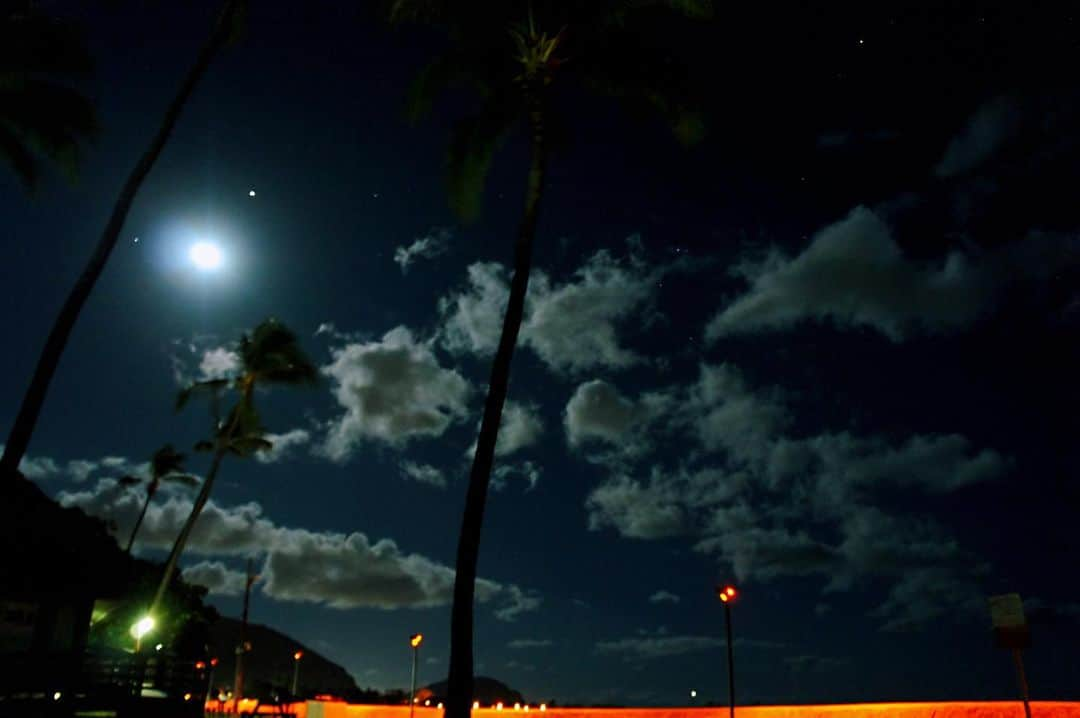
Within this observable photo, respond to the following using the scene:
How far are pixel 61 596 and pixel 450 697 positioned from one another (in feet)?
59.9

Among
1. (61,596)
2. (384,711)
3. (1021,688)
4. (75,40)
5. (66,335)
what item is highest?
(75,40)

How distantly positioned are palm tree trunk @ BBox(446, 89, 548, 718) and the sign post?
7.65m

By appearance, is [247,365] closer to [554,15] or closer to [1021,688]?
[554,15]

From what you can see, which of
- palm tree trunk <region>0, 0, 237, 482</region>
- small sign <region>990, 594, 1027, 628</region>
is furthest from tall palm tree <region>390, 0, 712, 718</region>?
small sign <region>990, 594, 1027, 628</region>

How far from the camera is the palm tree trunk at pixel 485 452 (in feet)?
34.7

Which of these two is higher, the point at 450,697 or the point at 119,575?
the point at 119,575

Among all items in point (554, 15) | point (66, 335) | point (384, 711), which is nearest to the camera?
point (66, 335)

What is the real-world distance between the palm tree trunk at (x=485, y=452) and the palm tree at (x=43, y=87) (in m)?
11.3

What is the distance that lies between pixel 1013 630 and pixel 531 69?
1270 cm

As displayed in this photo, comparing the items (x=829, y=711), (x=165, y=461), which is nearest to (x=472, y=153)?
(x=829, y=711)

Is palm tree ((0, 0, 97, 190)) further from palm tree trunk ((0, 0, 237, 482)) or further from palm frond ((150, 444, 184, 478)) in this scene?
palm frond ((150, 444, 184, 478))

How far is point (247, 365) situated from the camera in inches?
1404

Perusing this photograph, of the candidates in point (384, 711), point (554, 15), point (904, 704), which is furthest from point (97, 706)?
point (384, 711)

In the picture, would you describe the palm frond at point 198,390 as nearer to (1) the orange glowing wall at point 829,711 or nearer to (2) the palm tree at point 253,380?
(2) the palm tree at point 253,380
